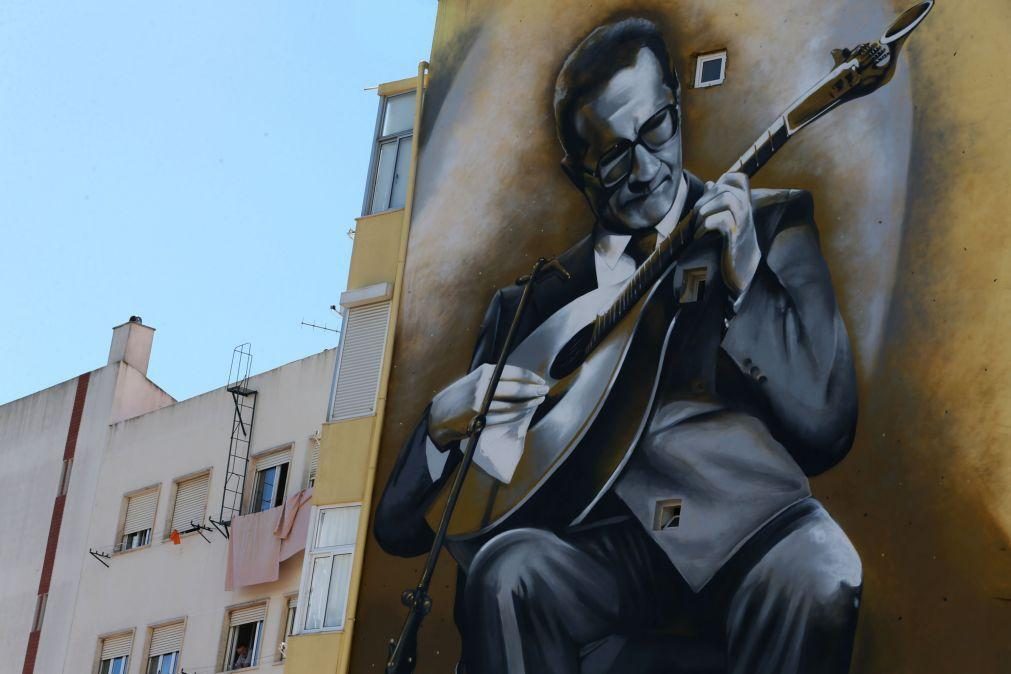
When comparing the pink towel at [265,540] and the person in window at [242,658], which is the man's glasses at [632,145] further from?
the person in window at [242,658]

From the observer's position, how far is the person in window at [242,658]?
3650cm

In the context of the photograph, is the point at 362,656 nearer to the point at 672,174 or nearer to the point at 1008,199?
the point at 672,174

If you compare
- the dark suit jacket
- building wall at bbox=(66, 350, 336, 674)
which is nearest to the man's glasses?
the dark suit jacket

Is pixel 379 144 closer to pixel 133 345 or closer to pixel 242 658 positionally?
pixel 242 658

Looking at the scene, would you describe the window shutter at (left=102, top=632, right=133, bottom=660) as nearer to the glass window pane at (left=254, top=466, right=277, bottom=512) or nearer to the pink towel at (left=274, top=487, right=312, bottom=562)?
the glass window pane at (left=254, top=466, right=277, bottom=512)

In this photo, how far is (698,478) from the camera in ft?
75.4

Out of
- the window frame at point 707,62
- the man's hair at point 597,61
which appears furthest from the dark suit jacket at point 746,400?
the man's hair at point 597,61


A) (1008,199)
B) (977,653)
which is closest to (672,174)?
(1008,199)

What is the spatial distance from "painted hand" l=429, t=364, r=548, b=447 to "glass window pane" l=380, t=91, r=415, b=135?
15.9 ft

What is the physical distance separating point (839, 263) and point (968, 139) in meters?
2.05

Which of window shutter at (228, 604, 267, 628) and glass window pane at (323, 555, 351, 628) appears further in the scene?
window shutter at (228, 604, 267, 628)

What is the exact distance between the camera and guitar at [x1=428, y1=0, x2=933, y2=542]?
2383cm

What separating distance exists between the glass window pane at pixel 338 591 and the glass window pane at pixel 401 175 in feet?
17.8

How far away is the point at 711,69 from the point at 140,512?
63.1 feet
